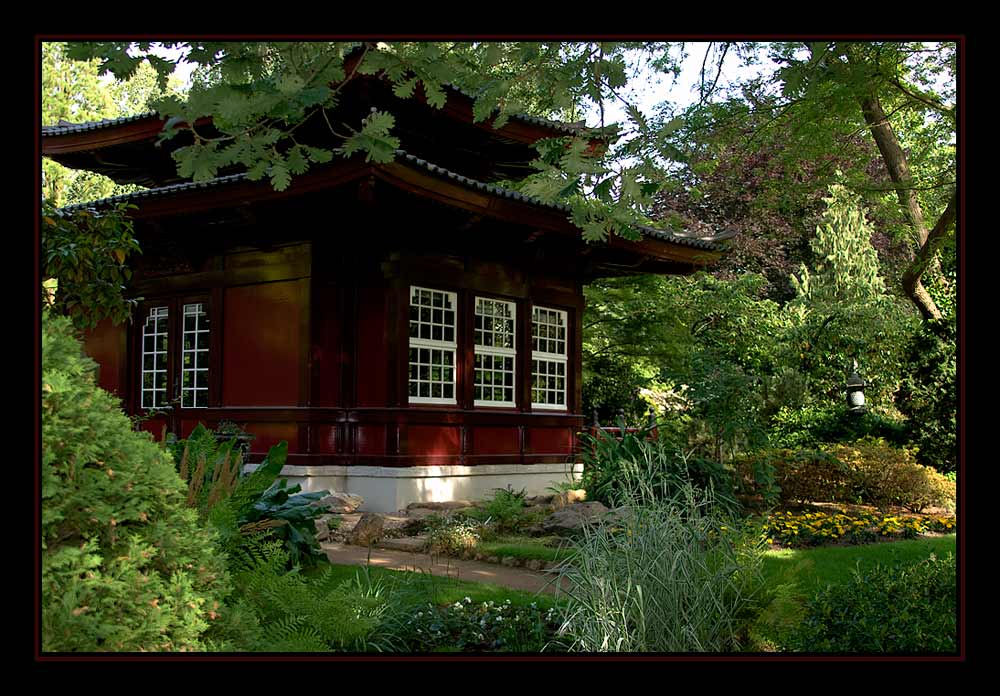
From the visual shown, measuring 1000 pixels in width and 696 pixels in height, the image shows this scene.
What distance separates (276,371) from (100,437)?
328 inches

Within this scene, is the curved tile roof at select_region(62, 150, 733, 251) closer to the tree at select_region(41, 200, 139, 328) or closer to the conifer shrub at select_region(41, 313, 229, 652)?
the tree at select_region(41, 200, 139, 328)

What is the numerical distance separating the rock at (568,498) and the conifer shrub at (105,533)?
7026 mm

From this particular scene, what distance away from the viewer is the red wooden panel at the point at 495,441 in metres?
12.2

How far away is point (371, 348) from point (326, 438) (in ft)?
4.00

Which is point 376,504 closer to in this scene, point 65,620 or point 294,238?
point 294,238

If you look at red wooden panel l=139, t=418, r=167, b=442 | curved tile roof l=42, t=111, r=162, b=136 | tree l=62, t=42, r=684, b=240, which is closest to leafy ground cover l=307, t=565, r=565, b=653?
tree l=62, t=42, r=684, b=240

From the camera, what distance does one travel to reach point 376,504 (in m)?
11.2

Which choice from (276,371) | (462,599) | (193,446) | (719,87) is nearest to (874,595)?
(462,599)

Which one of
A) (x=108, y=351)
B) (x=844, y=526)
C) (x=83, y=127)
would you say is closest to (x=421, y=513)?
(x=844, y=526)

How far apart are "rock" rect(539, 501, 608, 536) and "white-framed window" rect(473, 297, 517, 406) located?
3450 mm

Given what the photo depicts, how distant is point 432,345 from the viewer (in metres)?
11.7

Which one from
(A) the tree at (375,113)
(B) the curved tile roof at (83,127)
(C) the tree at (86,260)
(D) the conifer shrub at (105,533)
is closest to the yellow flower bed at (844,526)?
(A) the tree at (375,113)

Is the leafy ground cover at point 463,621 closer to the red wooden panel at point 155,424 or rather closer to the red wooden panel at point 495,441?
the red wooden panel at point 495,441

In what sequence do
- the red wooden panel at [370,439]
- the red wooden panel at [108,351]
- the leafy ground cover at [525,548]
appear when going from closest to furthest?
the leafy ground cover at [525,548], the red wooden panel at [370,439], the red wooden panel at [108,351]
